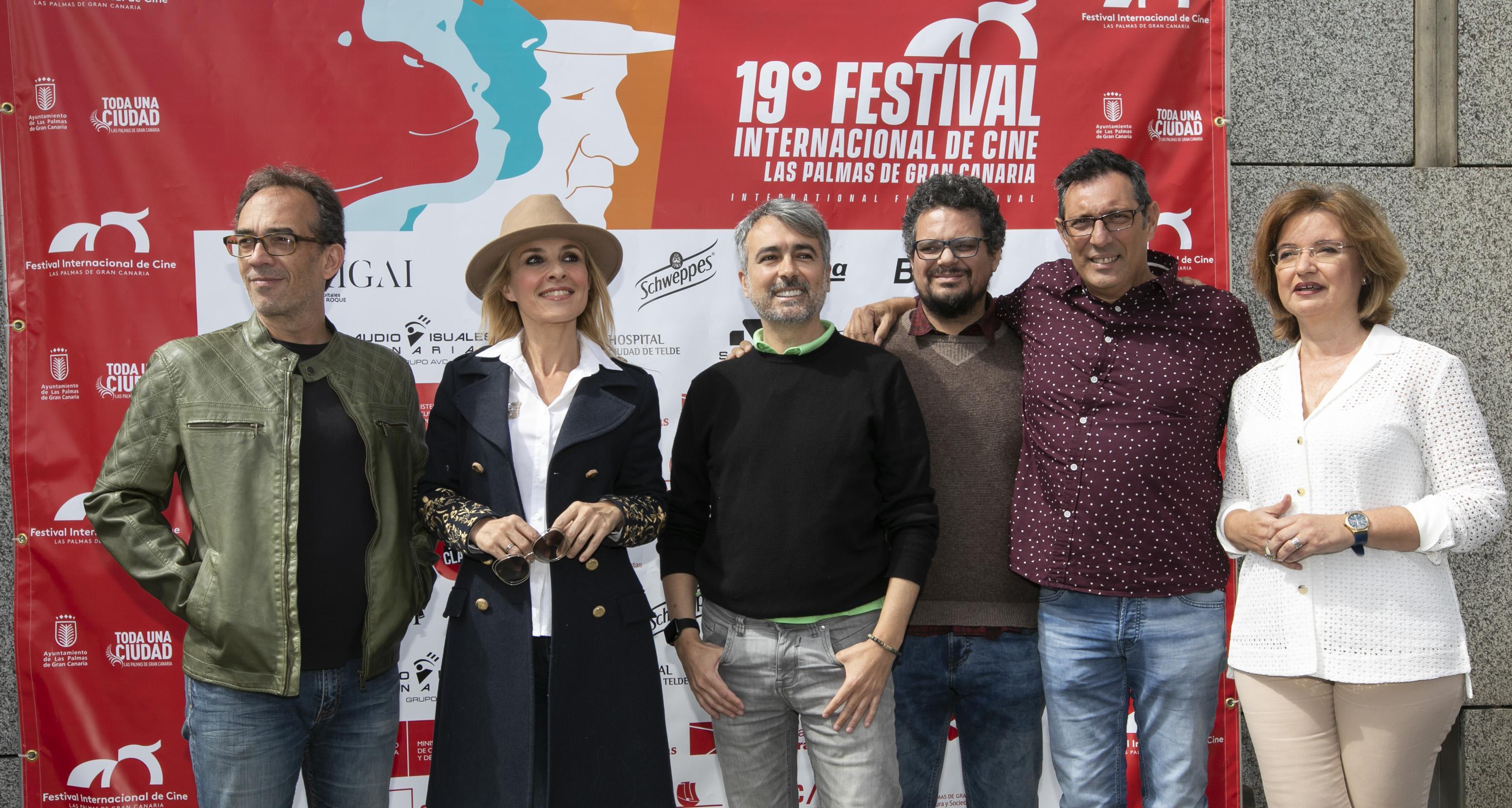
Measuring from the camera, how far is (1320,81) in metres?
3.44

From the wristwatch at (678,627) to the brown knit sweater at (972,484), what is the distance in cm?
57

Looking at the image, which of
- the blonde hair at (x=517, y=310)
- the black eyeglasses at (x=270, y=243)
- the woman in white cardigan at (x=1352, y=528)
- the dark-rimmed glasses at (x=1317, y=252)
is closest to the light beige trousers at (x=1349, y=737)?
the woman in white cardigan at (x=1352, y=528)

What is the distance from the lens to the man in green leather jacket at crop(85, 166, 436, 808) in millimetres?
2061

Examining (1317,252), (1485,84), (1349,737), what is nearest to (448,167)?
(1317,252)

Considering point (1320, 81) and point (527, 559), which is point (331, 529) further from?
point (1320, 81)

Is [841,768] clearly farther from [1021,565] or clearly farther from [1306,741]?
[1306,741]

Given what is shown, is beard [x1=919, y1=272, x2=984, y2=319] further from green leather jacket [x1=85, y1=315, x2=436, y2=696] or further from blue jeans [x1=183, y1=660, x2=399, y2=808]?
blue jeans [x1=183, y1=660, x2=399, y2=808]

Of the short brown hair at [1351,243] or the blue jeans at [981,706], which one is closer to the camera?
the short brown hair at [1351,243]

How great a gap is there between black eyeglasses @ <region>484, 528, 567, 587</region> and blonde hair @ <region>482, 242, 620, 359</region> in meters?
0.58

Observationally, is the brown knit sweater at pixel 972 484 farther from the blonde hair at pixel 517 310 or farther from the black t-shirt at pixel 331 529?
the black t-shirt at pixel 331 529

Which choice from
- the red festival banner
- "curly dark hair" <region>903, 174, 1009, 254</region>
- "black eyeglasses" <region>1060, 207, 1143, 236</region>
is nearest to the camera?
"black eyeglasses" <region>1060, 207, 1143, 236</region>

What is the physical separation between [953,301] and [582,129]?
5.22 feet

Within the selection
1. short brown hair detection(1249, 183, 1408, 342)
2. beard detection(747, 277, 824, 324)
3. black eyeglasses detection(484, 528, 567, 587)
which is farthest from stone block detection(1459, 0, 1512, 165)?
black eyeglasses detection(484, 528, 567, 587)

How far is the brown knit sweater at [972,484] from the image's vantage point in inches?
93.3
